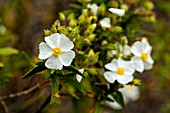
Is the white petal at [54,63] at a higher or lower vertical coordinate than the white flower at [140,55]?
higher

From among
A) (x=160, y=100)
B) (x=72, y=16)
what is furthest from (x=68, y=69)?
(x=160, y=100)

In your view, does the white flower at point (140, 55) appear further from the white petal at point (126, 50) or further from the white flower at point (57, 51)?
the white flower at point (57, 51)

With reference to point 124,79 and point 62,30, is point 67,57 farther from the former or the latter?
point 124,79

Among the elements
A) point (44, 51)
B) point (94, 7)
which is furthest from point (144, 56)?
point (44, 51)

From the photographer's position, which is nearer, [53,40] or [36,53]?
[53,40]

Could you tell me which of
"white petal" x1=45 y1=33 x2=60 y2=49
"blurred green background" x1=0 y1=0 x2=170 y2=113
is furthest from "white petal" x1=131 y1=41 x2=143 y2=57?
"white petal" x1=45 y1=33 x2=60 y2=49

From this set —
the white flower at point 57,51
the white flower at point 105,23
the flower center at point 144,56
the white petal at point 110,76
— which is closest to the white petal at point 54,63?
the white flower at point 57,51

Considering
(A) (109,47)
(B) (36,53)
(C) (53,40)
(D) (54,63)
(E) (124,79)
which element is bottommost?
(B) (36,53)

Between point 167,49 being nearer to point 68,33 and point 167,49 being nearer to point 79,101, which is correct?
point 79,101
